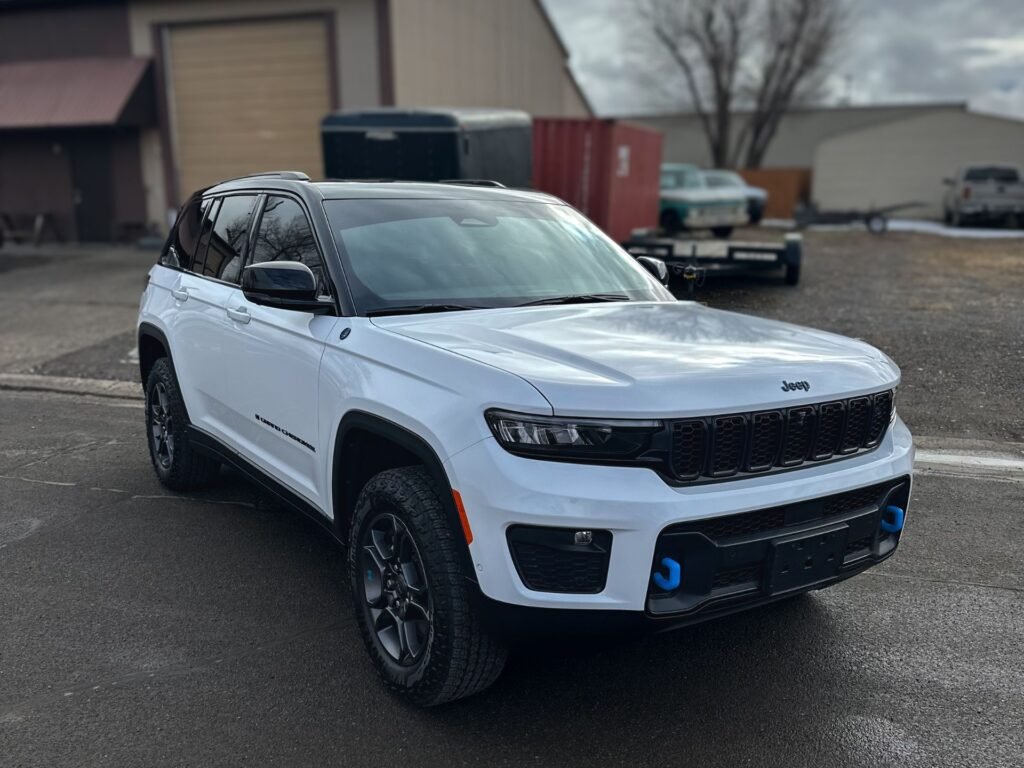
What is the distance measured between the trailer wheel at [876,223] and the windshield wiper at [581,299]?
2380 cm

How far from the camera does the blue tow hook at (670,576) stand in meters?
2.78

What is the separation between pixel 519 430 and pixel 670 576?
2.06ft

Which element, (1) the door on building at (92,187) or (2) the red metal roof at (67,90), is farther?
(1) the door on building at (92,187)

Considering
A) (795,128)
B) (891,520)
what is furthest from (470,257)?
(795,128)

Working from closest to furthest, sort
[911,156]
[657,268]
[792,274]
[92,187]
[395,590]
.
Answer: [395,590], [657,268], [792,274], [92,187], [911,156]

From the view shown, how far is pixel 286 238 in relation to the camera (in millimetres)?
4227

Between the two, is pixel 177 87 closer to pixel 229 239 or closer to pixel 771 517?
pixel 229 239

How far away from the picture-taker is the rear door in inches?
148

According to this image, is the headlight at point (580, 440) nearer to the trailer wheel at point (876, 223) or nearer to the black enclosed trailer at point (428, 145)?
the black enclosed trailer at point (428, 145)

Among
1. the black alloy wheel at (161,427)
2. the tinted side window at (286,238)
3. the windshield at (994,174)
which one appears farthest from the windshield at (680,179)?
the tinted side window at (286,238)

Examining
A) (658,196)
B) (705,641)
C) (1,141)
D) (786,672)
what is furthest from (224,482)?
(1,141)

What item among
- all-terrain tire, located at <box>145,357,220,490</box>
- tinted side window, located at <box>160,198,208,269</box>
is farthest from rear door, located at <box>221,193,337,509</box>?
tinted side window, located at <box>160,198,208,269</box>

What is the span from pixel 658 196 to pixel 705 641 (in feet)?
56.6

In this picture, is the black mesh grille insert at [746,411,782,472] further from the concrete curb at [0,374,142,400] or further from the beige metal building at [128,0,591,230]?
the beige metal building at [128,0,591,230]
